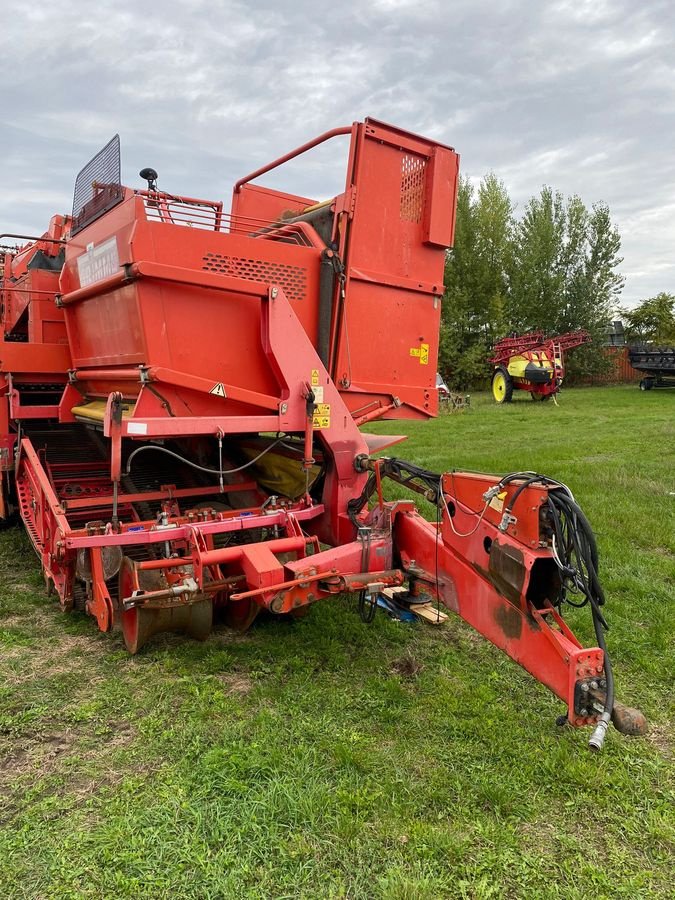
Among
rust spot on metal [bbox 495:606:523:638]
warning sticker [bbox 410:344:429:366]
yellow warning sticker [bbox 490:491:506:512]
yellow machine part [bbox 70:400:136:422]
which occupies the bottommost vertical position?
rust spot on metal [bbox 495:606:523:638]

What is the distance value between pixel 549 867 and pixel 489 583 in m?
1.10

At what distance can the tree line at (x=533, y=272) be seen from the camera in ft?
88.8

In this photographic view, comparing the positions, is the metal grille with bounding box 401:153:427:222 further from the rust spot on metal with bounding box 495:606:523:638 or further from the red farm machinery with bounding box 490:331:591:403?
the red farm machinery with bounding box 490:331:591:403

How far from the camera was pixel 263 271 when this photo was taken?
3.77 meters

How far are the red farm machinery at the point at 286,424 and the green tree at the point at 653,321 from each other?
1177 inches

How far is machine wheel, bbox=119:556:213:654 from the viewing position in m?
3.29

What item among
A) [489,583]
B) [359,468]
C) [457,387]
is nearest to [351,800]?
[489,583]

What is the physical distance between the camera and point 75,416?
15.8 feet

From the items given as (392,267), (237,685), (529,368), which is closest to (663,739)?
(237,685)

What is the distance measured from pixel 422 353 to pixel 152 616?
243 centimetres

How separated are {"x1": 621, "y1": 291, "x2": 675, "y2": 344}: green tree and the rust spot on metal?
1226 inches

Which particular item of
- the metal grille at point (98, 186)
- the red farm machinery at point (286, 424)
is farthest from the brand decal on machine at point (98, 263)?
the metal grille at point (98, 186)

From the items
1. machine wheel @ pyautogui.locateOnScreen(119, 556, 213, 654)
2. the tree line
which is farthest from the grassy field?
the tree line

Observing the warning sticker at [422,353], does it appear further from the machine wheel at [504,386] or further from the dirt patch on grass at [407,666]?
the machine wheel at [504,386]
